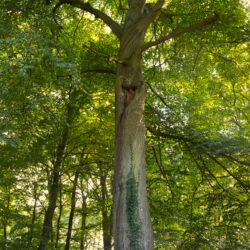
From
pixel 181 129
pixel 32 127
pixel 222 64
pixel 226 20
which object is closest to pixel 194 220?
pixel 181 129

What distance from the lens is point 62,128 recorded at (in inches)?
312

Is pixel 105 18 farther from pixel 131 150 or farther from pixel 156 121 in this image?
pixel 131 150

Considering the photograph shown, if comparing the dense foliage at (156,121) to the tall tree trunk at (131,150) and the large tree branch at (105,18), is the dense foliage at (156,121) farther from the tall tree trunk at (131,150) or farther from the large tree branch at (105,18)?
the large tree branch at (105,18)

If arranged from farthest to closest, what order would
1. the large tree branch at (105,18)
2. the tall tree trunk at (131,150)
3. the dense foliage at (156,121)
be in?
1. the large tree branch at (105,18)
2. the dense foliage at (156,121)
3. the tall tree trunk at (131,150)

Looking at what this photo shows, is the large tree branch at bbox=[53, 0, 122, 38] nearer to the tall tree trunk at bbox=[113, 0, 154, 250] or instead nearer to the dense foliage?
the tall tree trunk at bbox=[113, 0, 154, 250]

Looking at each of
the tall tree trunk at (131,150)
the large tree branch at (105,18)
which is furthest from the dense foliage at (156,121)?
the large tree branch at (105,18)

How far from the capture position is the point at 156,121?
4.93m

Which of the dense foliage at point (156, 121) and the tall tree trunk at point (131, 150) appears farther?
the dense foliage at point (156, 121)

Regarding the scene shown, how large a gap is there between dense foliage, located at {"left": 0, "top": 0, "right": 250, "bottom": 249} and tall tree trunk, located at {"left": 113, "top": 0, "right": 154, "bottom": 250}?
4.5 inches

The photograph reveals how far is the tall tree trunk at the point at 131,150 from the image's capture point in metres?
3.38

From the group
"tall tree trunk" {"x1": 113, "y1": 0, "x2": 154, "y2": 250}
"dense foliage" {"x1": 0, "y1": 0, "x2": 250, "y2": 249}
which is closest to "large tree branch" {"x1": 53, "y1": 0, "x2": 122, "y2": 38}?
"tall tree trunk" {"x1": 113, "y1": 0, "x2": 154, "y2": 250}

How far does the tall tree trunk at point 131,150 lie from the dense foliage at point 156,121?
115 mm

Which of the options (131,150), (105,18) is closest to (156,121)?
(131,150)

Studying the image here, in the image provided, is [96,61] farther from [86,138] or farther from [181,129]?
[181,129]
